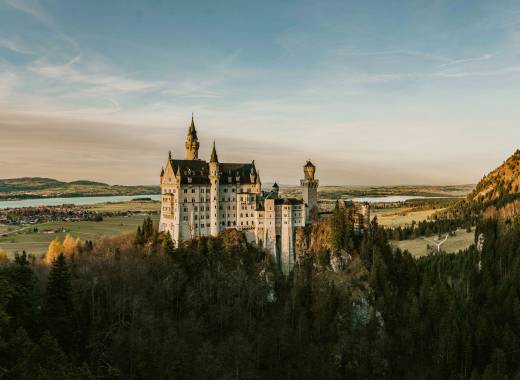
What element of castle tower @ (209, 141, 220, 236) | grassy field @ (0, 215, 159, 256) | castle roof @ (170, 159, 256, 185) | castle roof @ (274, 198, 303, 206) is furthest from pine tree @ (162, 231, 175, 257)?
grassy field @ (0, 215, 159, 256)

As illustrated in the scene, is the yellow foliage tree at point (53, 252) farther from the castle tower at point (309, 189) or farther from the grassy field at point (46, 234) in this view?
the castle tower at point (309, 189)

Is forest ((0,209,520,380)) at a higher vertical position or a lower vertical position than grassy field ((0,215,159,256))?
lower

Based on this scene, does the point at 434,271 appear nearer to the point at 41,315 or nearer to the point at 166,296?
the point at 166,296

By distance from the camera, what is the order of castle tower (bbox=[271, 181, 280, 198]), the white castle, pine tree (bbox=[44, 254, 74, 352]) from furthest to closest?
castle tower (bbox=[271, 181, 280, 198]) → the white castle → pine tree (bbox=[44, 254, 74, 352])

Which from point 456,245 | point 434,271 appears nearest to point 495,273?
point 434,271

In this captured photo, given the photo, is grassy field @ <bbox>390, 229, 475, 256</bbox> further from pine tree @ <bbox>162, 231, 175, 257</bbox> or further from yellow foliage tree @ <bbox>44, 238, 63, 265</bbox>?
yellow foliage tree @ <bbox>44, 238, 63, 265</bbox>

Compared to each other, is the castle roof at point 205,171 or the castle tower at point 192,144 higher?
the castle tower at point 192,144

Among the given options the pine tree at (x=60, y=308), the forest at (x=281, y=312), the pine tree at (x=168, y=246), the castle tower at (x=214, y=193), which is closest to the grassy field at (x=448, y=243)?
the forest at (x=281, y=312)
